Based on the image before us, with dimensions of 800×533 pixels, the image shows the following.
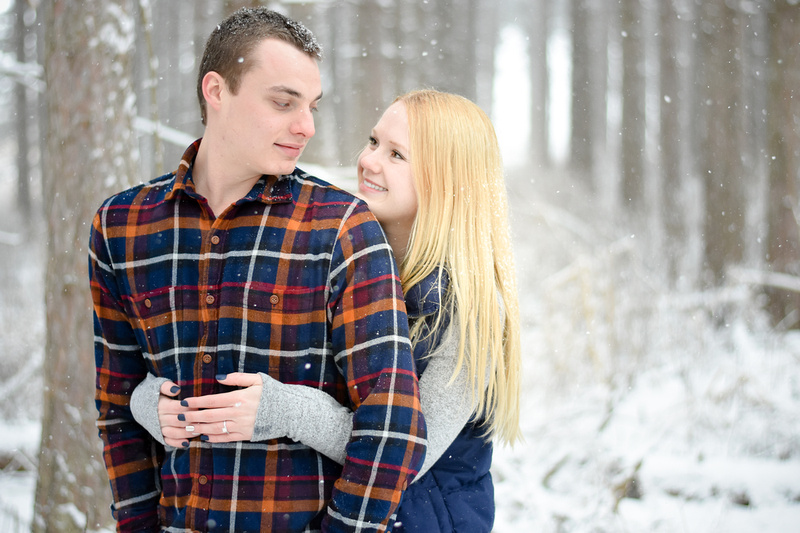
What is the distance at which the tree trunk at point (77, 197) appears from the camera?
2943 millimetres

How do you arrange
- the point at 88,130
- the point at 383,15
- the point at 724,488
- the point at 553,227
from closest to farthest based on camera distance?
the point at 88,130 < the point at 724,488 < the point at 553,227 < the point at 383,15

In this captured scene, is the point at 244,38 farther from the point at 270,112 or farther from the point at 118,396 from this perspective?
the point at 118,396

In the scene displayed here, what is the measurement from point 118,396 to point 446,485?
1.08 meters

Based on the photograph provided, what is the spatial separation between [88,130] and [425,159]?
2075 mm

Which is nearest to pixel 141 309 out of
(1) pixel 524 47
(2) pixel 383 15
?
(2) pixel 383 15

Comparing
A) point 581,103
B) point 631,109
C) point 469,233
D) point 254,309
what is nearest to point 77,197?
point 254,309

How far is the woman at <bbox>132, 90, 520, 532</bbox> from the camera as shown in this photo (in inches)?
57.7

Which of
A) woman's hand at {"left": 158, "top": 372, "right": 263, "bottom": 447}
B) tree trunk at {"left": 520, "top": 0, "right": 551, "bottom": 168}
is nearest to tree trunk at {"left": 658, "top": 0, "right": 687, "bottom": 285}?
woman's hand at {"left": 158, "top": 372, "right": 263, "bottom": 447}

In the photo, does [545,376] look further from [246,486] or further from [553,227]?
[246,486]

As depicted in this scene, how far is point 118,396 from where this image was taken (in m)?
1.73

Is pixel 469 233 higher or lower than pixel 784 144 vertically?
lower

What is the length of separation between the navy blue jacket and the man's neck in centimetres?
62

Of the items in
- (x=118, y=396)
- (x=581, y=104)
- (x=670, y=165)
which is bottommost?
(x=118, y=396)

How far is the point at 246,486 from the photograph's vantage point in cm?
152
